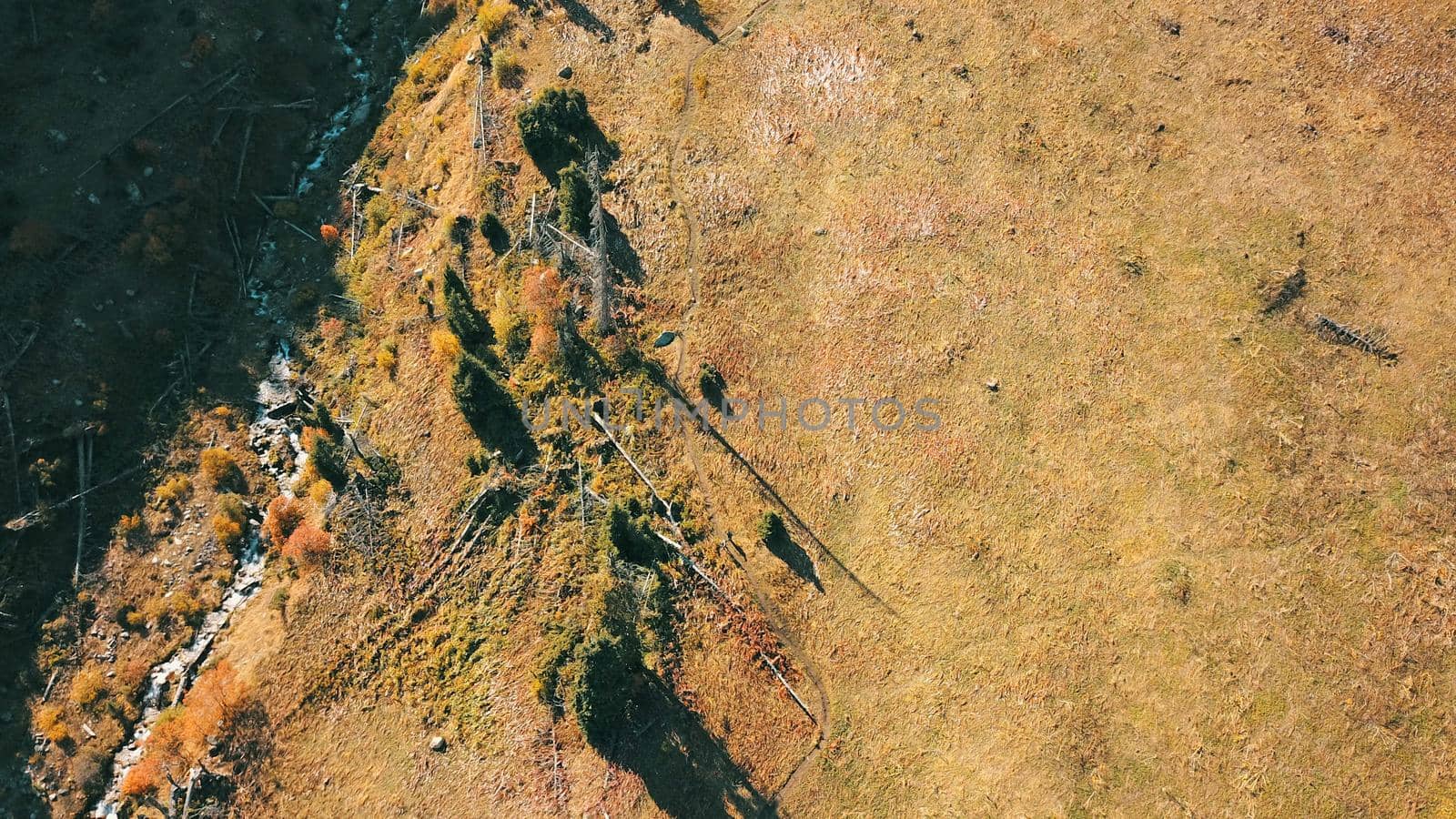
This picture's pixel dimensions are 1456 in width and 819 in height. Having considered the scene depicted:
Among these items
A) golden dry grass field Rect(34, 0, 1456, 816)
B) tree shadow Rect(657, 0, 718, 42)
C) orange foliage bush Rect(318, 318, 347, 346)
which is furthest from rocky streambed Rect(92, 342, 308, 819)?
tree shadow Rect(657, 0, 718, 42)

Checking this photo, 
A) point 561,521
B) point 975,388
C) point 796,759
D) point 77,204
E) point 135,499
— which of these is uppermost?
point 77,204

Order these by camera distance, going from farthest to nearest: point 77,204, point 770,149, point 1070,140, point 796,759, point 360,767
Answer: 1. point 77,204
2. point 770,149
3. point 1070,140
4. point 360,767
5. point 796,759

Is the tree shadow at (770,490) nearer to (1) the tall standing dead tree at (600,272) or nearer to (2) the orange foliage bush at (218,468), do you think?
(1) the tall standing dead tree at (600,272)

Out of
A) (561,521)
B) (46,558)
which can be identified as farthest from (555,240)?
(46,558)

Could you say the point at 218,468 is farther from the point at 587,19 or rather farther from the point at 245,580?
the point at 587,19

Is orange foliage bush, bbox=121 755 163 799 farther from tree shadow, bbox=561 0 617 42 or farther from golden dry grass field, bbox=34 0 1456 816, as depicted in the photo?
tree shadow, bbox=561 0 617 42

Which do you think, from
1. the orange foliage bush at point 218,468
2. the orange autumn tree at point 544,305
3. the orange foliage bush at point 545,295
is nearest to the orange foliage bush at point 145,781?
the orange foliage bush at point 218,468

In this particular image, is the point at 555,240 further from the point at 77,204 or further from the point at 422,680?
the point at 77,204

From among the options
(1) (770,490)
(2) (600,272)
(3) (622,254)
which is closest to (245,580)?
(2) (600,272)
